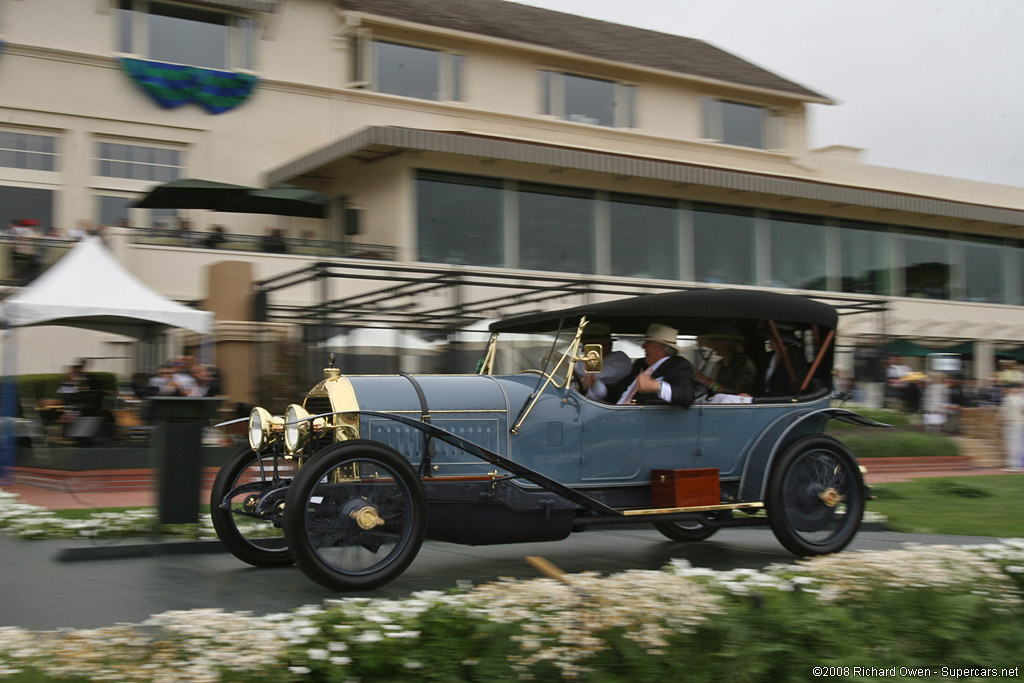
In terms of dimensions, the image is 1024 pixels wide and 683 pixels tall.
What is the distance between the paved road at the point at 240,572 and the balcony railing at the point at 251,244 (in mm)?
12949

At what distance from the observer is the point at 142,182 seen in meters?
22.7

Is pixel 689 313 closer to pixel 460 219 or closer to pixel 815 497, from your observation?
pixel 815 497

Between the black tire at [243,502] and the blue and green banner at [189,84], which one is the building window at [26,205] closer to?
the blue and green banner at [189,84]

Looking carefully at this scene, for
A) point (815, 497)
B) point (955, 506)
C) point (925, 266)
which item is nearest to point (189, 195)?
point (955, 506)

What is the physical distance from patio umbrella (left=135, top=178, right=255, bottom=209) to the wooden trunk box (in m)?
14.9

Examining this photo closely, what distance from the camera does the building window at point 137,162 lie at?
22.3 m

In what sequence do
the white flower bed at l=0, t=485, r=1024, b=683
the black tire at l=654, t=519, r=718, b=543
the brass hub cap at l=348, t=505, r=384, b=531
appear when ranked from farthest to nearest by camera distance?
the black tire at l=654, t=519, r=718, b=543, the brass hub cap at l=348, t=505, r=384, b=531, the white flower bed at l=0, t=485, r=1024, b=683

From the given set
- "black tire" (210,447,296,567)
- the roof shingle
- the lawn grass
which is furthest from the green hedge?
the roof shingle

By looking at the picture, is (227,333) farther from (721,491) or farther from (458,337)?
(721,491)

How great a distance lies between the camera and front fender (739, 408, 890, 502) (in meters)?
7.60

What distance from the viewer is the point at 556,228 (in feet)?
86.0

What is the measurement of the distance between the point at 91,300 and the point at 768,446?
11209mm

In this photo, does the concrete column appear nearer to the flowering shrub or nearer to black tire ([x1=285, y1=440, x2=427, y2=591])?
the flowering shrub

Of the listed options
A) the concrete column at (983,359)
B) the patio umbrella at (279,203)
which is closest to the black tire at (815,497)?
the patio umbrella at (279,203)
